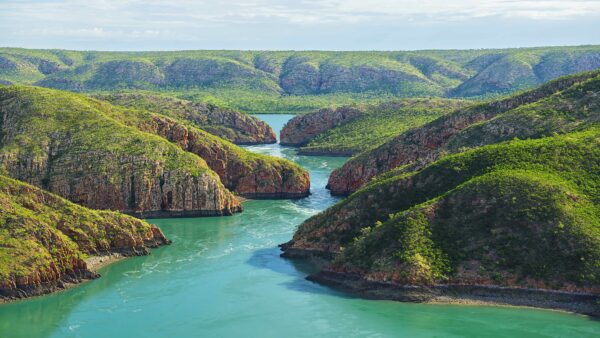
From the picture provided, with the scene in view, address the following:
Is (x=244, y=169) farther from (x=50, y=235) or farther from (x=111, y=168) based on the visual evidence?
(x=50, y=235)

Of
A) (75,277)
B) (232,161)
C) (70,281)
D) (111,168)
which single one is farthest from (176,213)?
(70,281)

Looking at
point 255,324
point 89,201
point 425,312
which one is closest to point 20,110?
point 89,201

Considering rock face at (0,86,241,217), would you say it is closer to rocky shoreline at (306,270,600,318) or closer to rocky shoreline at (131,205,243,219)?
rocky shoreline at (131,205,243,219)

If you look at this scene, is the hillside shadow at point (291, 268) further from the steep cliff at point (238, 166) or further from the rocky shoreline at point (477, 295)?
the steep cliff at point (238, 166)

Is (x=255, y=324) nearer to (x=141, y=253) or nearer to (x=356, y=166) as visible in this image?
(x=141, y=253)

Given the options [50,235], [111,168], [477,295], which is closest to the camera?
[477,295]

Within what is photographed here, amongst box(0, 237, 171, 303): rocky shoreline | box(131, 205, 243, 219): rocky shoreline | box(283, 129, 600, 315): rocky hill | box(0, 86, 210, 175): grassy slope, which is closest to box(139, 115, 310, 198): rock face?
box(0, 86, 210, 175): grassy slope

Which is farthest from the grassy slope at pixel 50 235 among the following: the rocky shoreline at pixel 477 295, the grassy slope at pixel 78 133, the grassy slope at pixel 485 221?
the rocky shoreline at pixel 477 295
